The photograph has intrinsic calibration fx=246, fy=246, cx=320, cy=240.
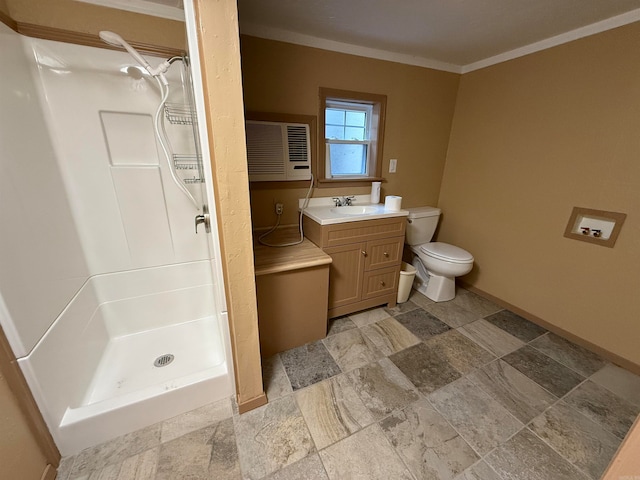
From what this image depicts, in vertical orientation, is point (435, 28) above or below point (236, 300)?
above

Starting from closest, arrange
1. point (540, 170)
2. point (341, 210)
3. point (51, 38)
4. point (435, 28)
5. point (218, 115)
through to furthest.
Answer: point (218, 115) → point (51, 38) → point (435, 28) → point (540, 170) → point (341, 210)

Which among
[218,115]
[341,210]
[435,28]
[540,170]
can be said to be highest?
[435,28]

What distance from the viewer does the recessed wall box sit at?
1.55 meters

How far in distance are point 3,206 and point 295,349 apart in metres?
1.55

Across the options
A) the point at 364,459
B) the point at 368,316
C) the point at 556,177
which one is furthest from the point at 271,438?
the point at 556,177

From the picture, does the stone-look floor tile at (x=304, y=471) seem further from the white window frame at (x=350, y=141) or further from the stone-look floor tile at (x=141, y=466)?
the white window frame at (x=350, y=141)

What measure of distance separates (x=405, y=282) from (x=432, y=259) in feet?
1.02

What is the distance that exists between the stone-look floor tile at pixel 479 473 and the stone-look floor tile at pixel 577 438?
36 cm

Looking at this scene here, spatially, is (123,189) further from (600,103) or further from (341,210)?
(600,103)

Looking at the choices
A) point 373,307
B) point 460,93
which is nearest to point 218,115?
point 373,307

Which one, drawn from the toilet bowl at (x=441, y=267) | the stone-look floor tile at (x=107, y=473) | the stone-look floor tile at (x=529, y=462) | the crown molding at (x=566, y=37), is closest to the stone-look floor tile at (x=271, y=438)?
the stone-look floor tile at (x=107, y=473)

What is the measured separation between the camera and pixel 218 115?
2.84 ft

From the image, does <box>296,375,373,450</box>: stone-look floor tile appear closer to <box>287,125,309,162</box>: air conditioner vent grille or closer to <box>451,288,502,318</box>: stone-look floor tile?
<box>451,288,502,318</box>: stone-look floor tile

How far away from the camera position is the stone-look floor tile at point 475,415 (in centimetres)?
116
